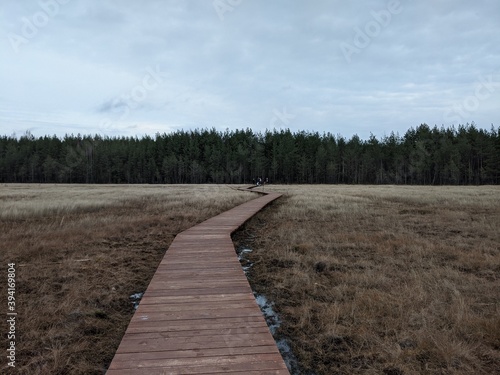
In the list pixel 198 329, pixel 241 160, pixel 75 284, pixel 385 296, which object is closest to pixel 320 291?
pixel 385 296

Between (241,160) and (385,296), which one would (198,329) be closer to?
(385,296)

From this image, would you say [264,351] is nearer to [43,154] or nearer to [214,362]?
[214,362]

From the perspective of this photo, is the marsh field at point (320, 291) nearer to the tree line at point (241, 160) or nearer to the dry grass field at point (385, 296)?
the dry grass field at point (385, 296)

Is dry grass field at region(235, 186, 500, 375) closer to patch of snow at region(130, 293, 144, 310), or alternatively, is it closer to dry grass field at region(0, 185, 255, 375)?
patch of snow at region(130, 293, 144, 310)

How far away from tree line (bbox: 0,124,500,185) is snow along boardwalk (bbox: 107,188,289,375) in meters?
78.0

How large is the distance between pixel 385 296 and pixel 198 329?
3.61 metres

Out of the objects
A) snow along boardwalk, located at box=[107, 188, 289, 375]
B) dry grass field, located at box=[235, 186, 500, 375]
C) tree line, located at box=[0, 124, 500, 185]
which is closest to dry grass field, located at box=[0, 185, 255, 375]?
snow along boardwalk, located at box=[107, 188, 289, 375]

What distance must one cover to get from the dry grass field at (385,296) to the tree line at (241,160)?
7383cm

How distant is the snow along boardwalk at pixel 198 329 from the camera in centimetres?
331

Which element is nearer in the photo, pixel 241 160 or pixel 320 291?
pixel 320 291

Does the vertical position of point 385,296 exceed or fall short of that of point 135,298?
it exceeds it

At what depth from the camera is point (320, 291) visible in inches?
248

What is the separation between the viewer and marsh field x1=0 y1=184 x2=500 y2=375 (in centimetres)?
411

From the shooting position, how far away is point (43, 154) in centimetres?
9481
